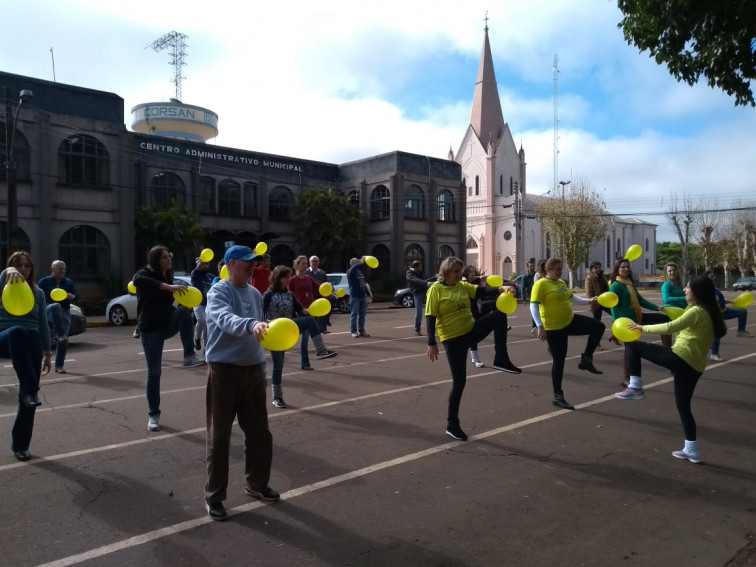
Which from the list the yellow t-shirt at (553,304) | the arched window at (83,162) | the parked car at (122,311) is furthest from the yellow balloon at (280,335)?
the arched window at (83,162)

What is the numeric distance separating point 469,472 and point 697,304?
2.52 meters

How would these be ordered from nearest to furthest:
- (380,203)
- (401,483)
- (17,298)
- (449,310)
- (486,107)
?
(401,483), (17,298), (449,310), (380,203), (486,107)

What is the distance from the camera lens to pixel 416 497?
14.3 feet

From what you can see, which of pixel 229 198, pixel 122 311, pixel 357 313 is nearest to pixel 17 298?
pixel 357 313

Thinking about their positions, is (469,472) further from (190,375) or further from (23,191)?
(23,191)

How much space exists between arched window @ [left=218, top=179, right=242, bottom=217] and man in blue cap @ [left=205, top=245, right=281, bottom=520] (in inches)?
1150

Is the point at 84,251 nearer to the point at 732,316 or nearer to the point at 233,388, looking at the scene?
the point at 233,388

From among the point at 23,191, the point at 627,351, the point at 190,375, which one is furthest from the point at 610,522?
the point at 23,191

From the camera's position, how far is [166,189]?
2980 centimetres

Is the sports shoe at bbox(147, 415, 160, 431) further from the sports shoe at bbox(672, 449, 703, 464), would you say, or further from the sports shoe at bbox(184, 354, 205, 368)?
the sports shoe at bbox(672, 449, 703, 464)

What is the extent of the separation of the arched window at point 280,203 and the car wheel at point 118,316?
16019mm

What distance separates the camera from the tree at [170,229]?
26609 millimetres

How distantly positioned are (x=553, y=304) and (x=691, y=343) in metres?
1.92

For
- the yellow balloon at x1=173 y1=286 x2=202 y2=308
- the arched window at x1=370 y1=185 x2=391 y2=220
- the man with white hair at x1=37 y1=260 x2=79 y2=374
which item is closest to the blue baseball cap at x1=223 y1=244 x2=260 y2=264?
the yellow balloon at x1=173 y1=286 x2=202 y2=308
